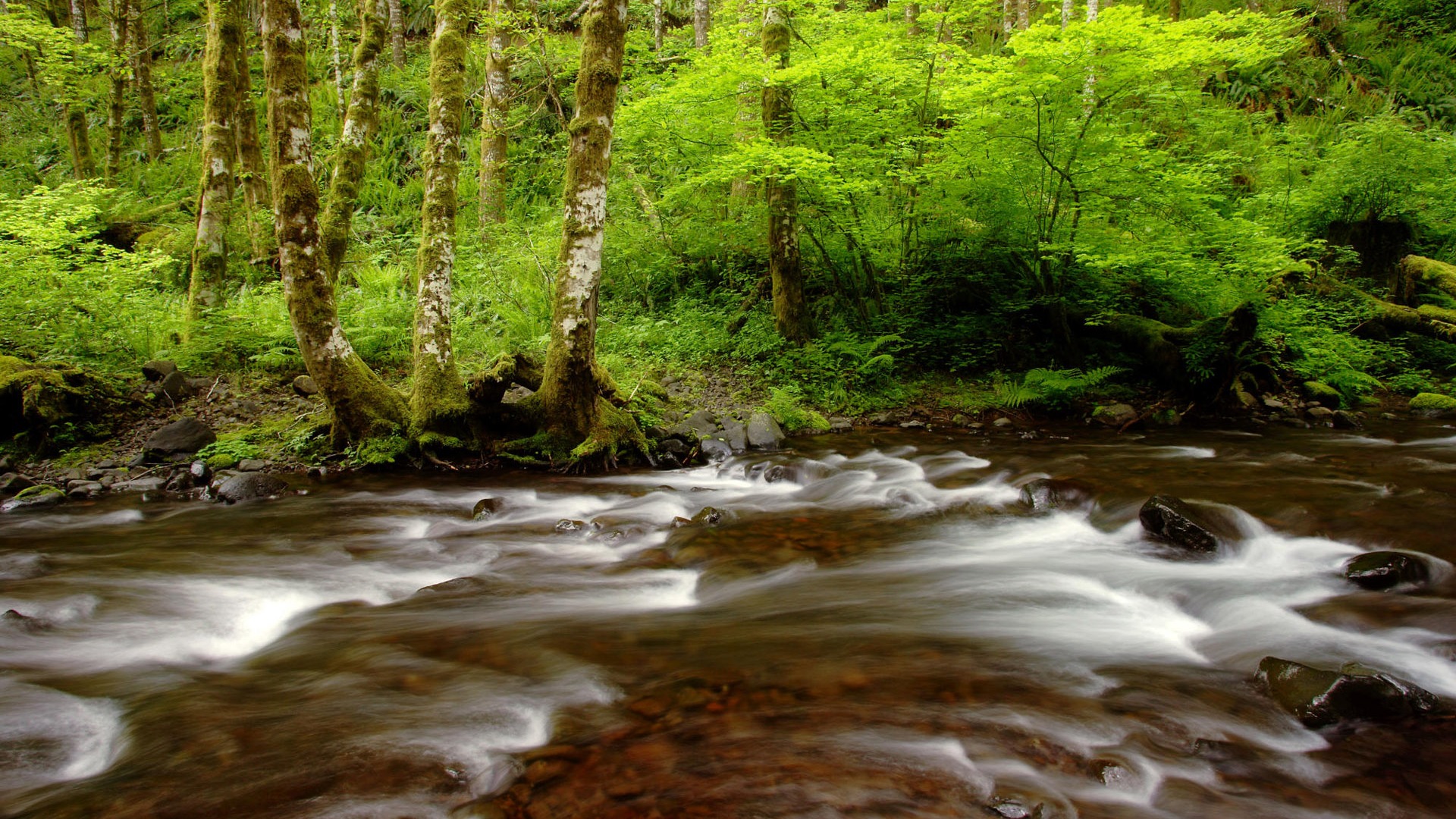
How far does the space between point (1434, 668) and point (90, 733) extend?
238 inches

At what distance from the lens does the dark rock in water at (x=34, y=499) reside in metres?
6.75

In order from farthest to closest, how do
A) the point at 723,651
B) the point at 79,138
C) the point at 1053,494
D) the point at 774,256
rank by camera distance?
the point at 79,138, the point at 774,256, the point at 1053,494, the point at 723,651

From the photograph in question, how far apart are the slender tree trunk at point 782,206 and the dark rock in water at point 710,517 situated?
4317 mm

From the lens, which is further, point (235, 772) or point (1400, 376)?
point (1400, 376)

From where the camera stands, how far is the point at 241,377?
9539mm

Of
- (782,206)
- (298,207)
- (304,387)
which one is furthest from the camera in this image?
(782,206)

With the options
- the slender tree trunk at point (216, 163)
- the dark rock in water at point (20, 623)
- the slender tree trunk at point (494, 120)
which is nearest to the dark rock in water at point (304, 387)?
the slender tree trunk at point (216, 163)

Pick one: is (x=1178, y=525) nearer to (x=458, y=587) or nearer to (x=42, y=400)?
(x=458, y=587)

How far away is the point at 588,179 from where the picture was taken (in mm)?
7246

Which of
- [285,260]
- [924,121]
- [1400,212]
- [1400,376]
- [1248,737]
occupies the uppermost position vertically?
A: [924,121]

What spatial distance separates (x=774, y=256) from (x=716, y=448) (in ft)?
10.7

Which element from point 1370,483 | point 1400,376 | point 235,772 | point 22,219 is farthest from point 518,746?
point 1400,376

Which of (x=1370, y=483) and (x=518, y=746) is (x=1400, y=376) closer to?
(x=1370, y=483)

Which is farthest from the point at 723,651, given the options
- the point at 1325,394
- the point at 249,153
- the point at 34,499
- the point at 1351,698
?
the point at 249,153
